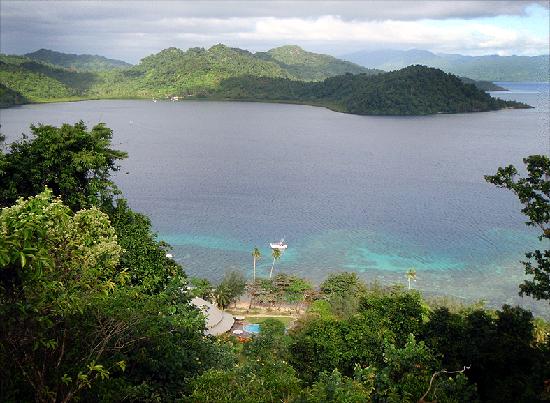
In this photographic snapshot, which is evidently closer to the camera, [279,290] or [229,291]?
[229,291]

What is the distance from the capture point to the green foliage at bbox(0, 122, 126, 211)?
57.8 feet

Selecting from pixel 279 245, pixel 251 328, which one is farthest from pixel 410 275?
pixel 251 328

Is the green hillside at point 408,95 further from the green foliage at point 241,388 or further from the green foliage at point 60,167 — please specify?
the green foliage at point 241,388

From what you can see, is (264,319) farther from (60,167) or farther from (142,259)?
(60,167)

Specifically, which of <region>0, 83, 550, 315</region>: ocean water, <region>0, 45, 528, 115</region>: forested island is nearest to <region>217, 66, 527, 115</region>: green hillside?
<region>0, 45, 528, 115</region>: forested island

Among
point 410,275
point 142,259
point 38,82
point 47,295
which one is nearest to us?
point 47,295

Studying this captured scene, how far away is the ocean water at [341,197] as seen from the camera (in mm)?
34500

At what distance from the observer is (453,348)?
44.5 feet

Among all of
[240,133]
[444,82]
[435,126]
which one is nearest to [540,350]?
[240,133]

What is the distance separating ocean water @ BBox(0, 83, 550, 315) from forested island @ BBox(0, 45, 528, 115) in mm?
26578

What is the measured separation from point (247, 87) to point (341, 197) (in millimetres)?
121178

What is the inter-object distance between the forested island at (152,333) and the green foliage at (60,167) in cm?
5

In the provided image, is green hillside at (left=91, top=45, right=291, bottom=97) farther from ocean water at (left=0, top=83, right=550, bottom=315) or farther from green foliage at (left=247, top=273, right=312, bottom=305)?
green foliage at (left=247, top=273, right=312, bottom=305)

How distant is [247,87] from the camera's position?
16512 centimetres
